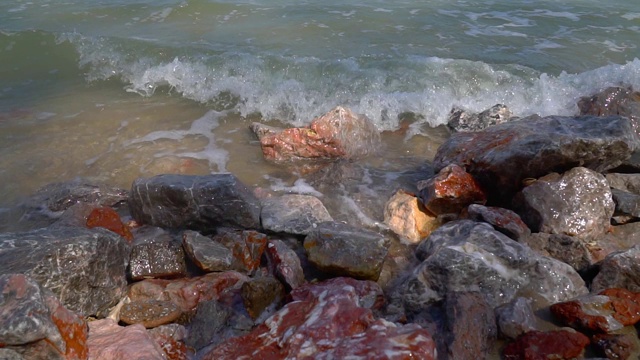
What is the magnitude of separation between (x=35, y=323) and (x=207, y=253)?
1.29m

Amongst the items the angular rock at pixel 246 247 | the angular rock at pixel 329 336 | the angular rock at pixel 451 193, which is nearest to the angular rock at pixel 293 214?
the angular rock at pixel 246 247

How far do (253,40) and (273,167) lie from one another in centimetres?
461

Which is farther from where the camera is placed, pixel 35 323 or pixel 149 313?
pixel 149 313

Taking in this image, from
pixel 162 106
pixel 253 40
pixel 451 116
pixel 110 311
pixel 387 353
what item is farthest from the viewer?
pixel 253 40

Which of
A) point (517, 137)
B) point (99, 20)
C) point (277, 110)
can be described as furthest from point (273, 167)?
point (99, 20)

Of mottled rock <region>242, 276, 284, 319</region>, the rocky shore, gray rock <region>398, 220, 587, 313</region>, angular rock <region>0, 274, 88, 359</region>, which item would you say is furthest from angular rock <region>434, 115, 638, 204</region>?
angular rock <region>0, 274, 88, 359</region>

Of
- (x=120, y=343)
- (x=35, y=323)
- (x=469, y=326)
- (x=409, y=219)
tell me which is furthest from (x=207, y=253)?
(x=469, y=326)

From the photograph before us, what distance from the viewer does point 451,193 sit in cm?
435

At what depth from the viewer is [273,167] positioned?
546 centimetres

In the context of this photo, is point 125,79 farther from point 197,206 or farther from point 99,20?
point 197,206

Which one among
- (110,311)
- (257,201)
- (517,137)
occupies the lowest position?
(110,311)

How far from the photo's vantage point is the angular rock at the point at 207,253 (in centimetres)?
373

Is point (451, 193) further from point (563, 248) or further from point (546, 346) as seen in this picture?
point (546, 346)

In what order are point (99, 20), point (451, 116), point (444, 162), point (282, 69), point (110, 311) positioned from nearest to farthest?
point (110, 311), point (444, 162), point (451, 116), point (282, 69), point (99, 20)
